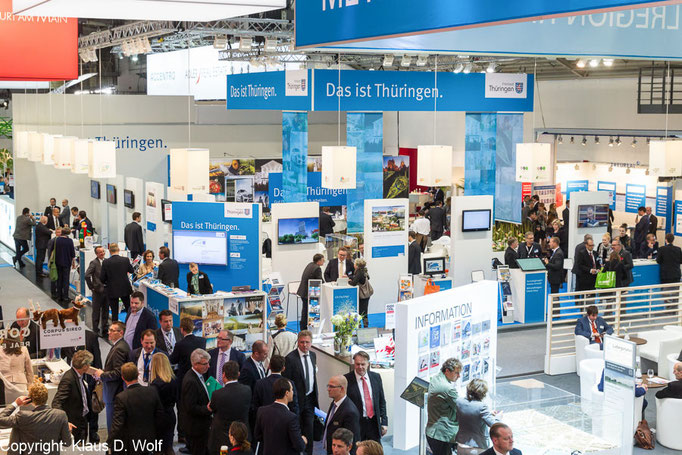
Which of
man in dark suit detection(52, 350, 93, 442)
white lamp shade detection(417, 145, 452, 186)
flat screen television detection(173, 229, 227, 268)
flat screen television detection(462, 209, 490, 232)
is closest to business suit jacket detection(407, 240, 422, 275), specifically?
flat screen television detection(462, 209, 490, 232)

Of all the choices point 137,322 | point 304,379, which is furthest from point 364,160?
point 304,379

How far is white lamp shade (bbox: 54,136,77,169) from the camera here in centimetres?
1288

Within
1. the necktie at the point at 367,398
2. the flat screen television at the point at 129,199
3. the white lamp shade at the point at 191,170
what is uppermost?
the white lamp shade at the point at 191,170

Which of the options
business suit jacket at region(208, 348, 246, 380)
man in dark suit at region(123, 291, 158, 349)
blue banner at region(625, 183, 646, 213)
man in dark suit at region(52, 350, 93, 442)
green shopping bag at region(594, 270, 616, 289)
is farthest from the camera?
blue banner at region(625, 183, 646, 213)

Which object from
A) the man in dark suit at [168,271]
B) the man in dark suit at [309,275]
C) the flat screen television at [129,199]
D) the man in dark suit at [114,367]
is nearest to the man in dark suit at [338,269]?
the man in dark suit at [309,275]

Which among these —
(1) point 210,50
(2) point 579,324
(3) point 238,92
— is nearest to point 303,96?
(3) point 238,92

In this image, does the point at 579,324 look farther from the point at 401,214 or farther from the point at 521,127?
the point at 521,127

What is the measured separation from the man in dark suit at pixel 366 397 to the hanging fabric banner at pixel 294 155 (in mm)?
9801

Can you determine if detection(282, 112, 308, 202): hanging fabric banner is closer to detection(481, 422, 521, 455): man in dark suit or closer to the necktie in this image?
the necktie

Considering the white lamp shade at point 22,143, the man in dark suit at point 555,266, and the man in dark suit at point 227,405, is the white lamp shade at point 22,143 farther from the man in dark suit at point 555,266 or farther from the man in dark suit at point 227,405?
the man in dark suit at point 227,405

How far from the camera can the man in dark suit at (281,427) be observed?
5.11 m

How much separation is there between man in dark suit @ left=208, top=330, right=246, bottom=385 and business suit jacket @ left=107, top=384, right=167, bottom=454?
0.97 m

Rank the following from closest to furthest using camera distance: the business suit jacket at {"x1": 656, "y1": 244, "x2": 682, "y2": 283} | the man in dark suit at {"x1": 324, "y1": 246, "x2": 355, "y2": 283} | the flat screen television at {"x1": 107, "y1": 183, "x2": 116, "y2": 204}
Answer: the man in dark suit at {"x1": 324, "y1": 246, "x2": 355, "y2": 283}, the business suit jacket at {"x1": 656, "y1": 244, "x2": 682, "y2": 283}, the flat screen television at {"x1": 107, "y1": 183, "x2": 116, "y2": 204}

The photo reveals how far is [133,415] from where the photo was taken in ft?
18.1
